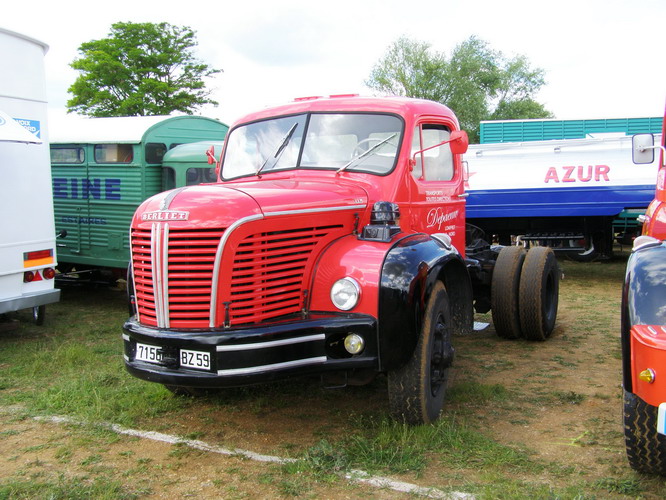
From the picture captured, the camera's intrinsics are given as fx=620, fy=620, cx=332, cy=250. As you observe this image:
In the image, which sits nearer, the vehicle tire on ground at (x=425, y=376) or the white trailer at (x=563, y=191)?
the vehicle tire on ground at (x=425, y=376)

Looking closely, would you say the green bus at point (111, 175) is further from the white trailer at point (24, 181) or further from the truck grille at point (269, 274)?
the truck grille at point (269, 274)

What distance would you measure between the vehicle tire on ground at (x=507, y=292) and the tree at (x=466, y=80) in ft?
101

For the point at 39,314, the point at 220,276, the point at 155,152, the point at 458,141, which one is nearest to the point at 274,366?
the point at 220,276

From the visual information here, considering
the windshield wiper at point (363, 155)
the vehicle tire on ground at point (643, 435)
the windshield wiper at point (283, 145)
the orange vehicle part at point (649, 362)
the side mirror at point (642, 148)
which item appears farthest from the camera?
the side mirror at point (642, 148)

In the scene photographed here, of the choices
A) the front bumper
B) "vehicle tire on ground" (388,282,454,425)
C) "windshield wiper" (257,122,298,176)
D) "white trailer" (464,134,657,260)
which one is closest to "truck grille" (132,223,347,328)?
the front bumper

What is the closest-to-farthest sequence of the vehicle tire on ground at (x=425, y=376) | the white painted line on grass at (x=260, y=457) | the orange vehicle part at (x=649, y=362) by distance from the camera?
the orange vehicle part at (x=649, y=362) < the white painted line on grass at (x=260, y=457) < the vehicle tire on ground at (x=425, y=376)

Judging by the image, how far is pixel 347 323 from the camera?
3.57 m

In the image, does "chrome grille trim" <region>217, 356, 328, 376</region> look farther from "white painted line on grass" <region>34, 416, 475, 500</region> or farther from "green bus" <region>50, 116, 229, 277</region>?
"green bus" <region>50, 116, 229, 277</region>

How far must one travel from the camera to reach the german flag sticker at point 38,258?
6523mm

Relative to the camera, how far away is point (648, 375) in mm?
2729

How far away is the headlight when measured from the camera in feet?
11.9

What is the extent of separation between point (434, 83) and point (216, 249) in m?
38.6

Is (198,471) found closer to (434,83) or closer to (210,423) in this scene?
(210,423)

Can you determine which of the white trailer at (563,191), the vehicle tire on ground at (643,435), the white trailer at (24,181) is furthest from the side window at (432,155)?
the white trailer at (563,191)
